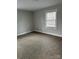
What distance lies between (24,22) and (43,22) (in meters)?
1.87

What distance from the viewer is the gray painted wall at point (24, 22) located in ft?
20.4

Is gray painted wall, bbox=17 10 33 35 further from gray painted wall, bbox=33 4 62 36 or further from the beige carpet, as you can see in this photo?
the beige carpet

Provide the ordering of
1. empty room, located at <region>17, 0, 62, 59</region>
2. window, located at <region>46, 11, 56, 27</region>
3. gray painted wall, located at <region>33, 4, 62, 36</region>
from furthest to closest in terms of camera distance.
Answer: window, located at <region>46, 11, 56, 27</region>
gray painted wall, located at <region>33, 4, 62, 36</region>
empty room, located at <region>17, 0, 62, 59</region>

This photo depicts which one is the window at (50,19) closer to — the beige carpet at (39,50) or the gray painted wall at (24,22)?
the gray painted wall at (24,22)

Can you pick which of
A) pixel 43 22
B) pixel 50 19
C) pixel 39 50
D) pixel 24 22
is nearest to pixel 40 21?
pixel 43 22

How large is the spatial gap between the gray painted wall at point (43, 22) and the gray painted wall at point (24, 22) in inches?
26.3

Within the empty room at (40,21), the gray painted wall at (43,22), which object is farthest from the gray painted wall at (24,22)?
the gray painted wall at (43,22)

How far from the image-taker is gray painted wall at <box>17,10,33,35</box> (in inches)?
245

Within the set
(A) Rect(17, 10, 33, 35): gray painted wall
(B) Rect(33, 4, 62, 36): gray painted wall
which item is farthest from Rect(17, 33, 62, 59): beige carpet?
(A) Rect(17, 10, 33, 35): gray painted wall

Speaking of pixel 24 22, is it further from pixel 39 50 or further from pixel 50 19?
pixel 39 50

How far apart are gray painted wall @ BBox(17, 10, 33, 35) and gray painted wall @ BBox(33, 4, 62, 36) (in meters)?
0.67

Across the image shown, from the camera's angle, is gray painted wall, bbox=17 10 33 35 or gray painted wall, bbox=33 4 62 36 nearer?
gray painted wall, bbox=33 4 62 36

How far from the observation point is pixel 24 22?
6941 millimetres
